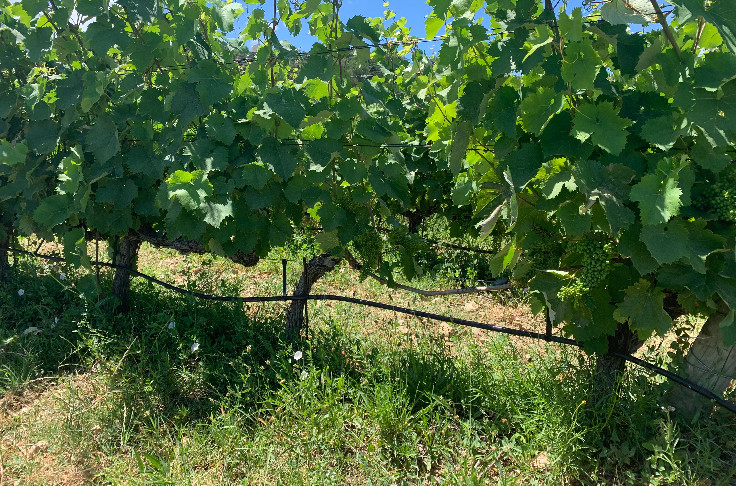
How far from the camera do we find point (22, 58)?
338cm

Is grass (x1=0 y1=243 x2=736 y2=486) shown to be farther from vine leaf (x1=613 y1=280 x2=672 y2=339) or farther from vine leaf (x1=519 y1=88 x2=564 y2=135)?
vine leaf (x1=519 y1=88 x2=564 y2=135)

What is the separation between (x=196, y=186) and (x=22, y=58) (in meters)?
2.13

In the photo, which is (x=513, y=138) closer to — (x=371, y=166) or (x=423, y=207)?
(x=371, y=166)

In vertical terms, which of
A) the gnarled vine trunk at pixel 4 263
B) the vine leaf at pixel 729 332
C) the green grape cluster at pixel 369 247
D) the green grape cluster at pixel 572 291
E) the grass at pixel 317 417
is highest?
the green grape cluster at pixel 369 247

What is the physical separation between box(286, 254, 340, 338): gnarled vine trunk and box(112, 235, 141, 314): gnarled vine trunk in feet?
4.04

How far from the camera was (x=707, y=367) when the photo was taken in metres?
2.16

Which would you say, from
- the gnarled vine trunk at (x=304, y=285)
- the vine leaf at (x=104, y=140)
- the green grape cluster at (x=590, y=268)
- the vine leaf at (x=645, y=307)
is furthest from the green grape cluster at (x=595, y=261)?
the vine leaf at (x=104, y=140)

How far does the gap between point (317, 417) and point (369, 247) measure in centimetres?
84

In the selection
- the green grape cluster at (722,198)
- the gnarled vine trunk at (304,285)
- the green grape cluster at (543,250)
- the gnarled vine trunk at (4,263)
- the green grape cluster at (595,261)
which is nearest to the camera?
the green grape cluster at (722,198)

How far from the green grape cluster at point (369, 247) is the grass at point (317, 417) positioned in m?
0.50

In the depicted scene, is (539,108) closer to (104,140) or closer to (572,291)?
(572,291)

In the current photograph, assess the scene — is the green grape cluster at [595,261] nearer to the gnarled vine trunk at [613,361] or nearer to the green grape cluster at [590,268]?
the green grape cluster at [590,268]

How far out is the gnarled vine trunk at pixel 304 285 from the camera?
305 centimetres

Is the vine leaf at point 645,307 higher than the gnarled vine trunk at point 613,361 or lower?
higher
